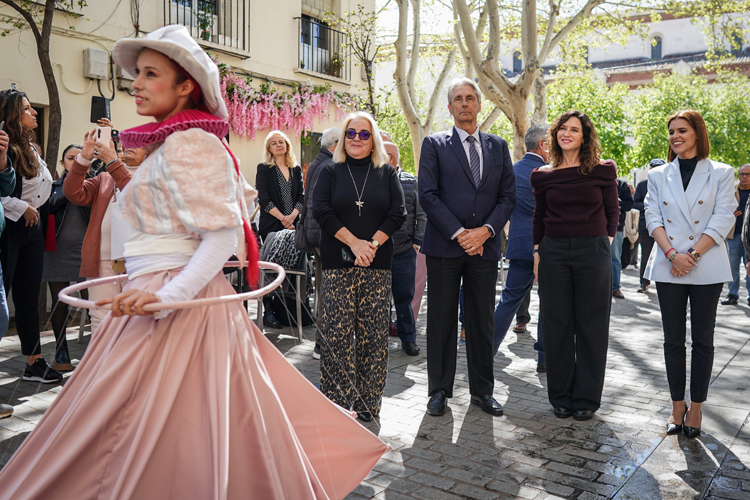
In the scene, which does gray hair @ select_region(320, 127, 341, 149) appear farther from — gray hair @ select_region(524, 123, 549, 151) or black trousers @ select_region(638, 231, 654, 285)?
black trousers @ select_region(638, 231, 654, 285)

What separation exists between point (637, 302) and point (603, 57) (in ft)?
178

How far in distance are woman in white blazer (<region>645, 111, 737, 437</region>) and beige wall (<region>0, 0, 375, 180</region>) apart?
8.71m

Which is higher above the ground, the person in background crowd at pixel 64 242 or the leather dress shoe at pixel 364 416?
the person in background crowd at pixel 64 242

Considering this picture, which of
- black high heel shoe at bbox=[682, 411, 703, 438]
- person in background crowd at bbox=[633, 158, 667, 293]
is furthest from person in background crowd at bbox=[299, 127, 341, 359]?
person in background crowd at bbox=[633, 158, 667, 293]

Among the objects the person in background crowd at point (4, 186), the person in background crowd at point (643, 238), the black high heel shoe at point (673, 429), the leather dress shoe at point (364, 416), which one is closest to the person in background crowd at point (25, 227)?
the person in background crowd at point (4, 186)

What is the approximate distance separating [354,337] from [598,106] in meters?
34.2

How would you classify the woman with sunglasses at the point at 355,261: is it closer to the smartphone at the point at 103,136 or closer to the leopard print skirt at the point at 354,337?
the leopard print skirt at the point at 354,337

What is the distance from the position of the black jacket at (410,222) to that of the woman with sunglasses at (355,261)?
1966 mm

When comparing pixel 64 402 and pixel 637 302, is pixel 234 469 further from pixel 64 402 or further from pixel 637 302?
pixel 637 302

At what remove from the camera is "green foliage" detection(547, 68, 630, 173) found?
3438cm

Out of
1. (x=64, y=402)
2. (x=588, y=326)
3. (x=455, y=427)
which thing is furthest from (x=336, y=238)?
(x=64, y=402)

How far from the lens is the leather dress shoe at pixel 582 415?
499cm

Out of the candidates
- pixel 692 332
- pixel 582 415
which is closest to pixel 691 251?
pixel 692 332

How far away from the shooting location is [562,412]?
5059mm
